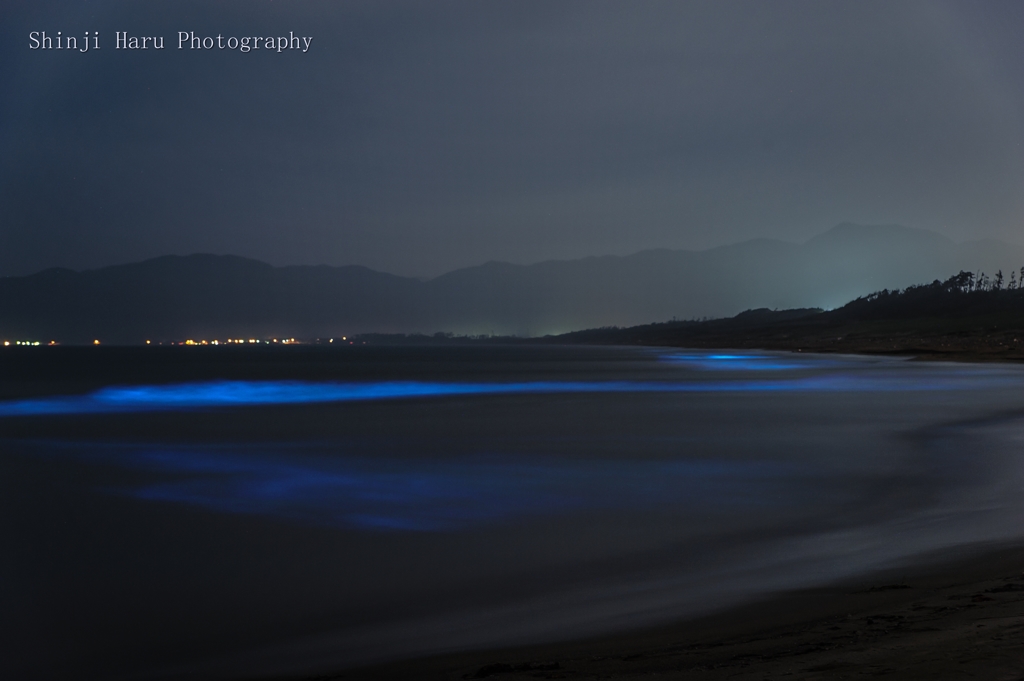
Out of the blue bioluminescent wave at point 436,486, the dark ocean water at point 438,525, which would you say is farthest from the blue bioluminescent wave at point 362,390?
the blue bioluminescent wave at point 436,486

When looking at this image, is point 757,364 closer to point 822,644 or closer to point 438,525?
point 438,525

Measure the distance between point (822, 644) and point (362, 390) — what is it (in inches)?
1979

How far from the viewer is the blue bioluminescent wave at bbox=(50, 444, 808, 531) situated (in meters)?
14.0

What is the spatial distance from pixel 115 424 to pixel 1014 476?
29464 millimetres

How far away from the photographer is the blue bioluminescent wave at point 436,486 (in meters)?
14.0

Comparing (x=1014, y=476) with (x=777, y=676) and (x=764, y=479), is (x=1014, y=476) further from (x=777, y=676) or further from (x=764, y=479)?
(x=777, y=676)

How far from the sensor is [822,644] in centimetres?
613

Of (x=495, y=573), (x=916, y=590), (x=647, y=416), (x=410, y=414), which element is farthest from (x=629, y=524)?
(x=410, y=414)

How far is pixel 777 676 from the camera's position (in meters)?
5.32

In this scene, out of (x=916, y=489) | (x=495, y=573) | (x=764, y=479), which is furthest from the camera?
(x=764, y=479)

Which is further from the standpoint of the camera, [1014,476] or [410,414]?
[410,414]

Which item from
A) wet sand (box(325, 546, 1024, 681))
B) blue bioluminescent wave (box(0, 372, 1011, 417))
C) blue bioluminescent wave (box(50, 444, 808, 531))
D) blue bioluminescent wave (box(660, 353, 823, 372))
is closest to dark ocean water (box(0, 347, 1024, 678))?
blue bioluminescent wave (box(50, 444, 808, 531))

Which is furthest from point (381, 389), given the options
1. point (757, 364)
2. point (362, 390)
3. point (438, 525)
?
point (757, 364)

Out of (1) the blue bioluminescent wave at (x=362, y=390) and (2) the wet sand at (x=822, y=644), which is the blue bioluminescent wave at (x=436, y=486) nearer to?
(2) the wet sand at (x=822, y=644)
